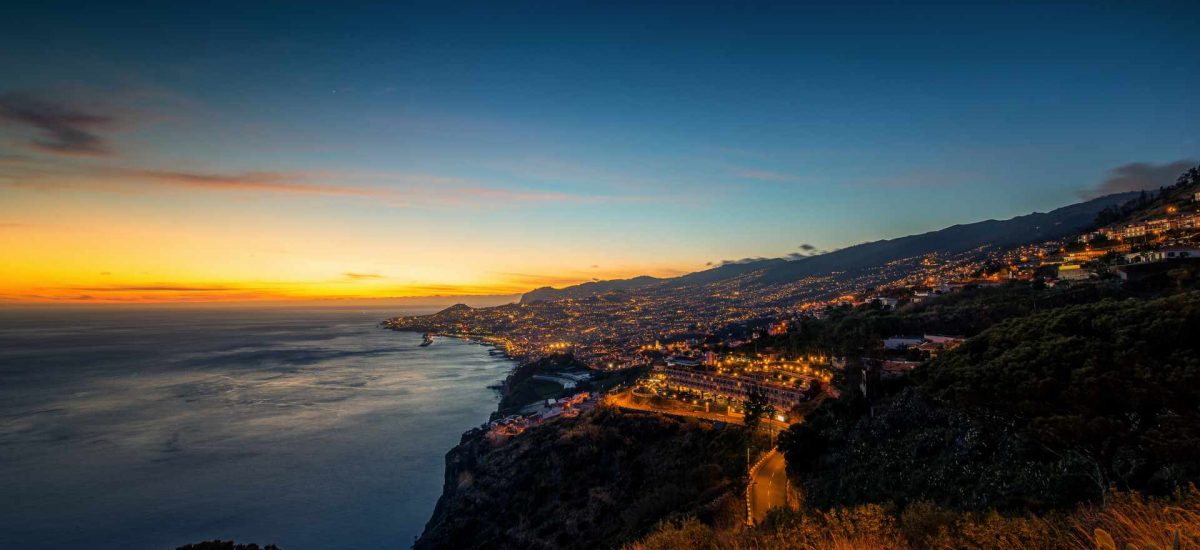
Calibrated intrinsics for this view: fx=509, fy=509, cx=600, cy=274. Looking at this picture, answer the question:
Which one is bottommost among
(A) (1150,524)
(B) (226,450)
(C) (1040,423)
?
(B) (226,450)

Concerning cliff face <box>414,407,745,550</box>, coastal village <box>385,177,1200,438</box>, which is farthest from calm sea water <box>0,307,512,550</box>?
coastal village <box>385,177,1200,438</box>

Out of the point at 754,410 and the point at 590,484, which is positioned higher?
the point at 754,410

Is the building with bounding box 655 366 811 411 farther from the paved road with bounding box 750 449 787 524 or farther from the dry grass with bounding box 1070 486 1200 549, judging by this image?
the dry grass with bounding box 1070 486 1200 549

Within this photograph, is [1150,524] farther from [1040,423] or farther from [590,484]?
[590,484]

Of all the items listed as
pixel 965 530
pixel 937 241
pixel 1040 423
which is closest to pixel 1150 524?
pixel 965 530

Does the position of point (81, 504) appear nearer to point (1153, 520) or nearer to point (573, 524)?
point (573, 524)

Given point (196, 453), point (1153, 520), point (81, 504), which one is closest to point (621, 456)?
point (1153, 520)

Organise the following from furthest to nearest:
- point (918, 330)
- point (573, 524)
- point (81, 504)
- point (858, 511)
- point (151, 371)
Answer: point (151, 371)
point (918, 330)
point (81, 504)
point (573, 524)
point (858, 511)
